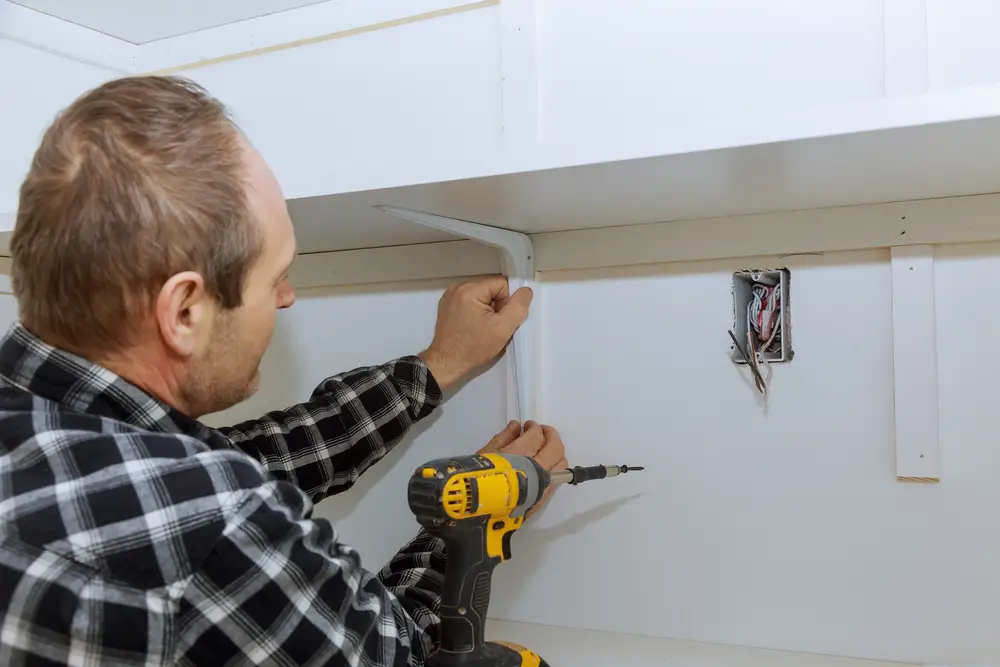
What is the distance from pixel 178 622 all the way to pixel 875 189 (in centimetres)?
79

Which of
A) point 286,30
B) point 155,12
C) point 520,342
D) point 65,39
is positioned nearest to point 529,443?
point 520,342

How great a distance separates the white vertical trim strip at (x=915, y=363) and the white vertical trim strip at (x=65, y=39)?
120 cm

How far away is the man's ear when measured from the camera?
64 centimetres

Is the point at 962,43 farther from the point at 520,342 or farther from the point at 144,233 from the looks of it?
the point at 144,233

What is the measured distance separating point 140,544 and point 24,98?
0.96 meters

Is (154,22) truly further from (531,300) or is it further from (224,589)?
(224,589)

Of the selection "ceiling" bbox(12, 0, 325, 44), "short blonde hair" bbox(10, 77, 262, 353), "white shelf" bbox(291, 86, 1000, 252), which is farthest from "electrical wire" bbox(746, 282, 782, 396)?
"ceiling" bbox(12, 0, 325, 44)

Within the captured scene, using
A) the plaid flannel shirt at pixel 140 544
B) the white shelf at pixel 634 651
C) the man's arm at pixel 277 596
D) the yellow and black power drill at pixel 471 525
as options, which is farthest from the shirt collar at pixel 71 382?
the white shelf at pixel 634 651

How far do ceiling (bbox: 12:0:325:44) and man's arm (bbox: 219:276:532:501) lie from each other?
0.52m

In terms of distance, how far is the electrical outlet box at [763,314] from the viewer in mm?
1006

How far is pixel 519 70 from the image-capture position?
104cm

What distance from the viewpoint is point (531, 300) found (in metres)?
1.13

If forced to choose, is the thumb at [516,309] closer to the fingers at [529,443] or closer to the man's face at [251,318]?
the fingers at [529,443]

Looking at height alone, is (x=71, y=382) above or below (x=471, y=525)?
above
